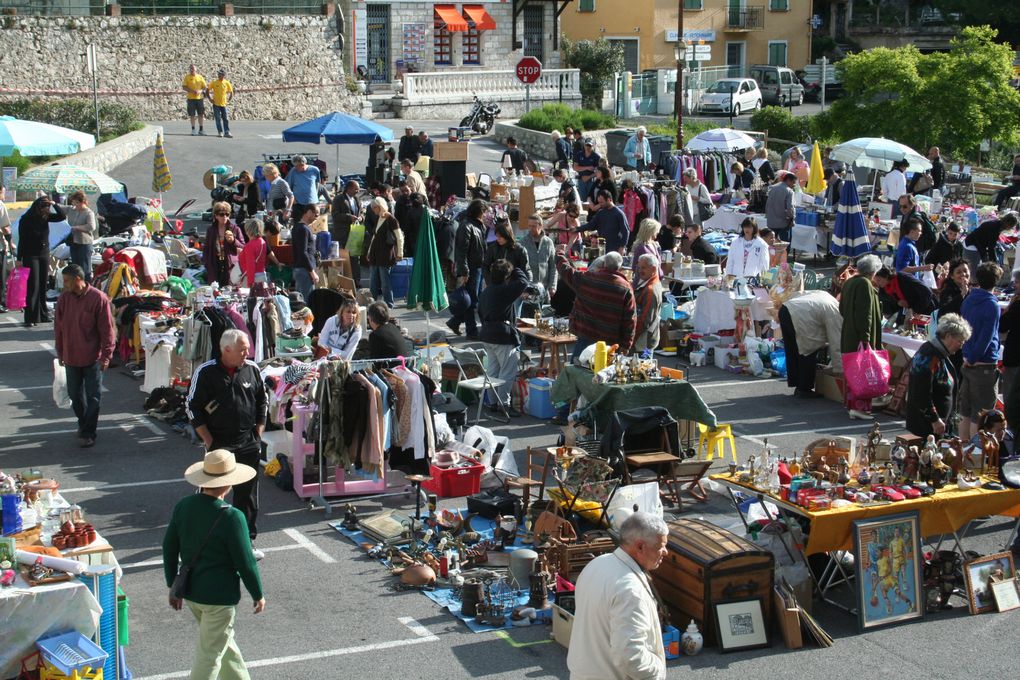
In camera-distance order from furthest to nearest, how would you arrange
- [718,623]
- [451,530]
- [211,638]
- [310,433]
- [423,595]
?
[310,433]
[451,530]
[423,595]
[718,623]
[211,638]

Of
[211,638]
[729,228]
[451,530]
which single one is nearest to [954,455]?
[451,530]

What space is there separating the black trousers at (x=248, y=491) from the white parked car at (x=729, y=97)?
1513 inches

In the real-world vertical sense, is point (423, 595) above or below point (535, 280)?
below

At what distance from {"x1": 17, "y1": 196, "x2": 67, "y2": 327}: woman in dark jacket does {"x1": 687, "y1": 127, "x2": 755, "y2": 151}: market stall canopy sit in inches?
533

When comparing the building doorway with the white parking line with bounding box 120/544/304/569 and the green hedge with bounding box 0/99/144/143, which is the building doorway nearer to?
the green hedge with bounding box 0/99/144/143

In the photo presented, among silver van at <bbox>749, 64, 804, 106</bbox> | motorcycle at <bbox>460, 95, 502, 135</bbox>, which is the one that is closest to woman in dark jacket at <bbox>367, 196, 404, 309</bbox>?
motorcycle at <bbox>460, 95, 502, 135</bbox>

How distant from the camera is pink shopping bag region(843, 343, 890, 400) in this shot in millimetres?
13219

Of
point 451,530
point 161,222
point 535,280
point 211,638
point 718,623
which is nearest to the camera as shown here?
point 211,638

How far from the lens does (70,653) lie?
7062 mm

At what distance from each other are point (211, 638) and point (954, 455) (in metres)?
5.25

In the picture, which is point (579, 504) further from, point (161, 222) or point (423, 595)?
point (161, 222)

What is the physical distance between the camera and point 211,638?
7.00 meters

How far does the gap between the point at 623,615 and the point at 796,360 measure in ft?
28.9

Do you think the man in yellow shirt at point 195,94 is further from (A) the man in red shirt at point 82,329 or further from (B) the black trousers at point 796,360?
(B) the black trousers at point 796,360
